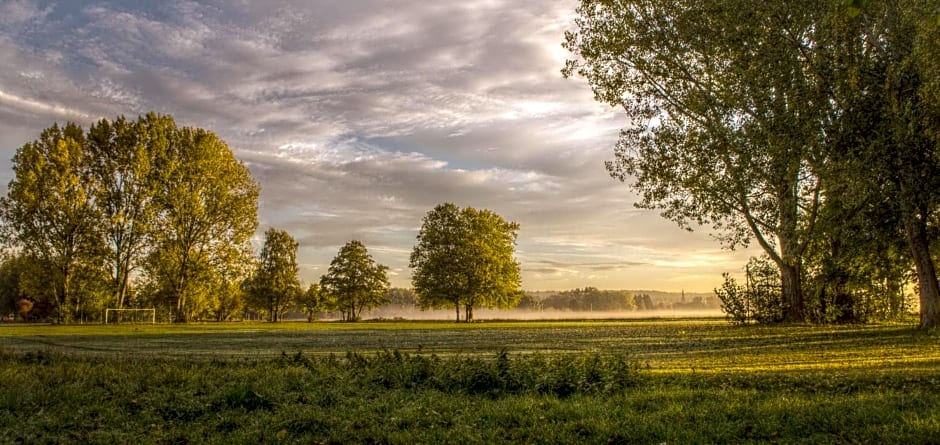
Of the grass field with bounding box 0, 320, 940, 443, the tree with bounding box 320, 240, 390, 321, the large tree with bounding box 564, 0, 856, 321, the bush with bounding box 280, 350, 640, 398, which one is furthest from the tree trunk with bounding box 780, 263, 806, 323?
the tree with bounding box 320, 240, 390, 321

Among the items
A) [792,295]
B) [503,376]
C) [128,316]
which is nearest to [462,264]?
[128,316]

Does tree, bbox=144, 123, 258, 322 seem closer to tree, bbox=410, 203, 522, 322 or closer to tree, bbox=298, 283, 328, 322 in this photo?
tree, bbox=410, 203, 522, 322

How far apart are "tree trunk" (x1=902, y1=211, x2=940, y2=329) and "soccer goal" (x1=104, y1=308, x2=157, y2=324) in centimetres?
5333

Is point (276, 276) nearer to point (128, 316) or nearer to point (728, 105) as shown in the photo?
point (128, 316)

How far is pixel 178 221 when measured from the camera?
5666cm

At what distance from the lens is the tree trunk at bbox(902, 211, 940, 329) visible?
76.6 feet

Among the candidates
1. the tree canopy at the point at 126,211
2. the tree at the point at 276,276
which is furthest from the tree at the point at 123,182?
the tree at the point at 276,276

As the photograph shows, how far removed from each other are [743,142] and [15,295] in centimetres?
9739

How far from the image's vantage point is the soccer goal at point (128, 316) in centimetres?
5425

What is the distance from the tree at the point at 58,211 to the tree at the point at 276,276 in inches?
1164

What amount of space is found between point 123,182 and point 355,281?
32363 millimetres

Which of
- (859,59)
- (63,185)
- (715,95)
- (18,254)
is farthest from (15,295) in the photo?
(859,59)

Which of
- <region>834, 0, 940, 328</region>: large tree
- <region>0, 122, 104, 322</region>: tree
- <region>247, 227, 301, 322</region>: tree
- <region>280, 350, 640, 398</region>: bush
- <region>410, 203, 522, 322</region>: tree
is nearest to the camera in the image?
<region>280, 350, 640, 398</region>: bush

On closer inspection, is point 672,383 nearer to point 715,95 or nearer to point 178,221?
point 715,95
